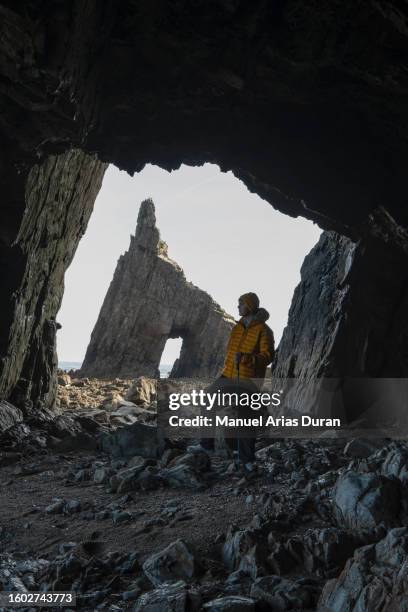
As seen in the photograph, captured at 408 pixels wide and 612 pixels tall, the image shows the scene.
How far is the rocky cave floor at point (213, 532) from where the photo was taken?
8.91 ft

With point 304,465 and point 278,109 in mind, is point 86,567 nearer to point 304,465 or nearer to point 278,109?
point 304,465

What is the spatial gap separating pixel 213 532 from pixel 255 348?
3270 mm

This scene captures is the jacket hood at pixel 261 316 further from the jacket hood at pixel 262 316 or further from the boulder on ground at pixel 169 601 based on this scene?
the boulder on ground at pixel 169 601

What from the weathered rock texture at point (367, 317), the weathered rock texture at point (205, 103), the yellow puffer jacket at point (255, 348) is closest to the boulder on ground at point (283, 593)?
the yellow puffer jacket at point (255, 348)

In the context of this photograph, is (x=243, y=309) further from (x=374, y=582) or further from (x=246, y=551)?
(x=374, y=582)

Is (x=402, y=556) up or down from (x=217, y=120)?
down

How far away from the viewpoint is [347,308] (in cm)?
1148

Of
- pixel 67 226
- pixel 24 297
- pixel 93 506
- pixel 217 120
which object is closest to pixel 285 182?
pixel 217 120

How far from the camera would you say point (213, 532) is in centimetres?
396

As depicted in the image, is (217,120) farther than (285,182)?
No

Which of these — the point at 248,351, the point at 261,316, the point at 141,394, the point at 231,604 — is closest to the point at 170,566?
the point at 231,604

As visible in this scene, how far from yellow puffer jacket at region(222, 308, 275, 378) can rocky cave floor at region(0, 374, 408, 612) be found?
1.31 metres

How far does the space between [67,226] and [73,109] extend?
204 inches

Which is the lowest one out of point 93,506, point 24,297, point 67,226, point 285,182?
point 93,506
